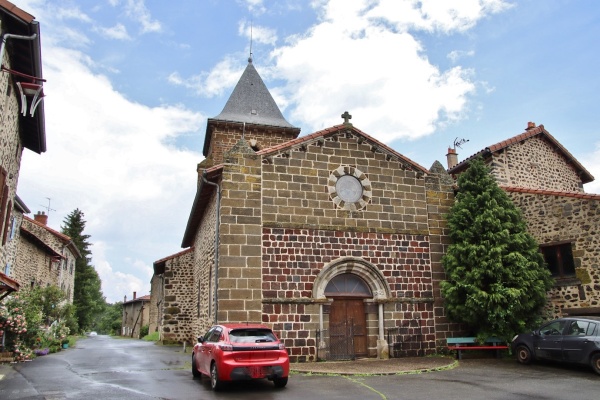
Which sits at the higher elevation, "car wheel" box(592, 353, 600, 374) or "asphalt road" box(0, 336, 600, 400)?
"car wheel" box(592, 353, 600, 374)

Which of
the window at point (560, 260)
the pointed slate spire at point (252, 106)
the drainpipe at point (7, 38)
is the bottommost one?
the window at point (560, 260)

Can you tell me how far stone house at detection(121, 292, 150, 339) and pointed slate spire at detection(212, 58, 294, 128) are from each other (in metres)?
24.7

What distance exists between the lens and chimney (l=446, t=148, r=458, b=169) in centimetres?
2356

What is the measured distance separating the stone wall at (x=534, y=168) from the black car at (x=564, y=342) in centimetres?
879

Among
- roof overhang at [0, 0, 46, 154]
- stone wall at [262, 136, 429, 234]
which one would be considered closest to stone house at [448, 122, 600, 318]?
stone wall at [262, 136, 429, 234]

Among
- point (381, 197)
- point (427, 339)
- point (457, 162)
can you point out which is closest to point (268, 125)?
point (457, 162)

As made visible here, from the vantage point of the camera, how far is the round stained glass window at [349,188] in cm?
1581

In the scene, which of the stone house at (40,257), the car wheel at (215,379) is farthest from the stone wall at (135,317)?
the car wheel at (215,379)

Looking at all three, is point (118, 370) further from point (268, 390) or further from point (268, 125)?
point (268, 125)

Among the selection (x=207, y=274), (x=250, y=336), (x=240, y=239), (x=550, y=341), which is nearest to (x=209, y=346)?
(x=250, y=336)

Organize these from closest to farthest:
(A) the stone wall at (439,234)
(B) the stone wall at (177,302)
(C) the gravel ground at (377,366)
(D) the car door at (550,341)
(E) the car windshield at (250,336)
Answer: (E) the car windshield at (250,336)
(C) the gravel ground at (377,366)
(D) the car door at (550,341)
(A) the stone wall at (439,234)
(B) the stone wall at (177,302)

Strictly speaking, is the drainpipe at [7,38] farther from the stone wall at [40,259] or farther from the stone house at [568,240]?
the stone house at [568,240]

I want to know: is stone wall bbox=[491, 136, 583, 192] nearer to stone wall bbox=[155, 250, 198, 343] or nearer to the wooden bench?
the wooden bench

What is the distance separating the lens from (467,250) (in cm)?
1528
